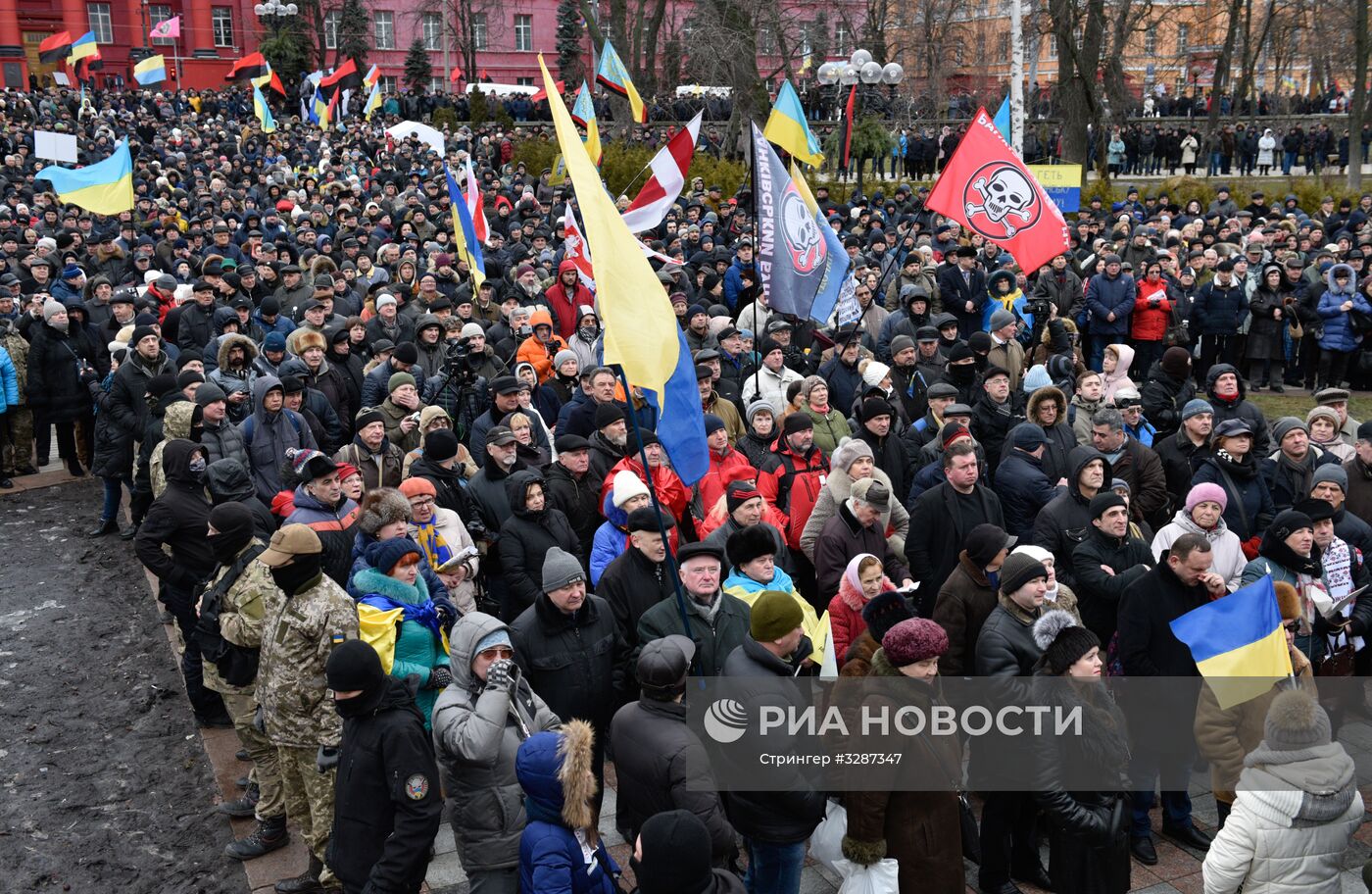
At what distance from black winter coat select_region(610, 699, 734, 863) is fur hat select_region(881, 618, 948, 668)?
2.69 feet

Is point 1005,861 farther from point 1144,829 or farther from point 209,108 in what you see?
point 209,108

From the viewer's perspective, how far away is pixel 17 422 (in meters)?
12.3

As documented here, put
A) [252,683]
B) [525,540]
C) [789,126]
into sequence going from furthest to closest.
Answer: [789,126] → [525,540] → [252,683]

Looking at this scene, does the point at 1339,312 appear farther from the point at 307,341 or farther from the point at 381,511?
the point at 381,511

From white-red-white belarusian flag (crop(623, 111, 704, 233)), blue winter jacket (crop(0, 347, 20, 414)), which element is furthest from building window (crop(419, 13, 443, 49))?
white-red-white belarusian flag (crop(623, 111, 704, 233))

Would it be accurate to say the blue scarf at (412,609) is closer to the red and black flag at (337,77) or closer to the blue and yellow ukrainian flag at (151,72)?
the red and black flag at (337,77)

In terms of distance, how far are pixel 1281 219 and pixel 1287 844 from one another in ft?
55.6

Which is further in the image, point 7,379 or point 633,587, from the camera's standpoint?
point 7,379

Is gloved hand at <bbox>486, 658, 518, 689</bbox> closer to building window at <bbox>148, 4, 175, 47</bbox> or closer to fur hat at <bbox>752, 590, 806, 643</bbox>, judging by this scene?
fur hat at <bbox>752, 590, 806, 643</bbox>

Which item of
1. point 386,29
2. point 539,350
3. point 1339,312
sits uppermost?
point 386,29

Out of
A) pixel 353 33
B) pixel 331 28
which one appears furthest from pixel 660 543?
pixel 331 28

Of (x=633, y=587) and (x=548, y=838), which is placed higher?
(x=633, y=587)

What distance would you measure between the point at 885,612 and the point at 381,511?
2.47m

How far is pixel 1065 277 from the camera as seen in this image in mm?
14734
